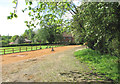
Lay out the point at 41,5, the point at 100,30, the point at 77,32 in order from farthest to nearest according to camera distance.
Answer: the point at 77,32, the point at 100,30, the point at 41,5

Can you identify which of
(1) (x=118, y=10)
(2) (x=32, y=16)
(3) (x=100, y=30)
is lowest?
(3) (x=100, y=30)

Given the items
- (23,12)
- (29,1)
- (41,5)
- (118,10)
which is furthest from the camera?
(118,10)

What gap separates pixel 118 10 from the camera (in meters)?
4.84

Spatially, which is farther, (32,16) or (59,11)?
(59,11)

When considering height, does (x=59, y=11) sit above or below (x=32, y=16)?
above

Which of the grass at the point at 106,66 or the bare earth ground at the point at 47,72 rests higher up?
the grass at the point at 106,66

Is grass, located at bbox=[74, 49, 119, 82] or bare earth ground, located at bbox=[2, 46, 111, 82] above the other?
grass, located at bbox=[74, 49, 119, 82]

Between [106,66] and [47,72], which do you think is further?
[106,66]

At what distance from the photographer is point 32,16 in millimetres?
4672

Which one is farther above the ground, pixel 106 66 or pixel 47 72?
pixel 106 66

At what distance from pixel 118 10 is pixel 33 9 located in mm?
3945

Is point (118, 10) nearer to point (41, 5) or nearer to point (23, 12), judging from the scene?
point (41, 5)

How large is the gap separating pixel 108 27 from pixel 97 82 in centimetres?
306

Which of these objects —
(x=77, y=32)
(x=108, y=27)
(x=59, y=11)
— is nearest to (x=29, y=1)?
(x=59, y=11)
